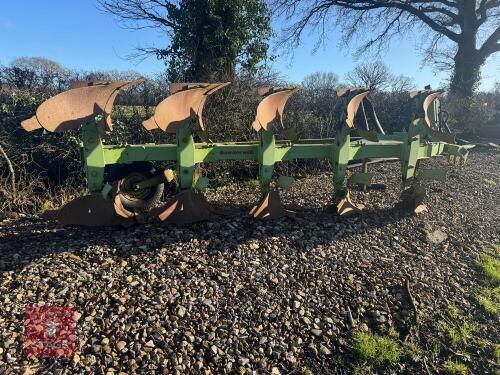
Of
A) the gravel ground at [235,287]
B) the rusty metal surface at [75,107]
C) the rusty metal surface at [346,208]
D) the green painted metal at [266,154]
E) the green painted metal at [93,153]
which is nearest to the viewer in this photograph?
the gravel ground at [235,287]

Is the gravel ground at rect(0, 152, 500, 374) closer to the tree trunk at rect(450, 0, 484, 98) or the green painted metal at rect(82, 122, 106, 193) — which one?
the green painted metal at rect(82, 122, 106, 193)

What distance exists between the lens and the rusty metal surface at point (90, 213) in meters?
3.77

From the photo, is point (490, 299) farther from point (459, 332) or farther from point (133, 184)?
point (133, 184)

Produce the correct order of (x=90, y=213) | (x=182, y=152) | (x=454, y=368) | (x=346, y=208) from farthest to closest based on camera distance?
(x=346, y=208) < (x=182, y=152) < (x=90, y=213) < (x=454, y=368)

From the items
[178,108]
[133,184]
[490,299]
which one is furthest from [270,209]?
[490,299]

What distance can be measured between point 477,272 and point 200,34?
23.1 ft

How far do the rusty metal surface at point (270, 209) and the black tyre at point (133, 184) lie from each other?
1216 millimetres

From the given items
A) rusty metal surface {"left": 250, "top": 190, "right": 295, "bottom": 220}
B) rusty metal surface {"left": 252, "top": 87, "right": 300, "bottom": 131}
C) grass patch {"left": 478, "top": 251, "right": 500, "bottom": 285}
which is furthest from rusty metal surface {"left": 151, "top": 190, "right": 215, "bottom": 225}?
grass patch {"left": 478, "top": 251, "right": 500, "bottom": 285}

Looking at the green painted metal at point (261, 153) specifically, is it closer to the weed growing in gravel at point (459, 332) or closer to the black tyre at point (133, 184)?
the black tyre at point (133, 184)

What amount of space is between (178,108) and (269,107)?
36.9 inches

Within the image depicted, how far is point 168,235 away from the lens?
3.66 metres

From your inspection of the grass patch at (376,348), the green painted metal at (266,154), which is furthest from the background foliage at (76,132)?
the grass patch at (376,348)

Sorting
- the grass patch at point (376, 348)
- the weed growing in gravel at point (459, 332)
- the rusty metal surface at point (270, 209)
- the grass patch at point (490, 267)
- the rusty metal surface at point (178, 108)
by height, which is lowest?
the weed growing in gravel at point (459, 332)

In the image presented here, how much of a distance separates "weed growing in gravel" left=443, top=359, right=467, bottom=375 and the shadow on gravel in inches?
59.1
